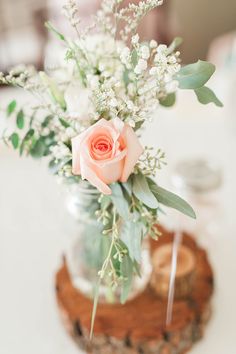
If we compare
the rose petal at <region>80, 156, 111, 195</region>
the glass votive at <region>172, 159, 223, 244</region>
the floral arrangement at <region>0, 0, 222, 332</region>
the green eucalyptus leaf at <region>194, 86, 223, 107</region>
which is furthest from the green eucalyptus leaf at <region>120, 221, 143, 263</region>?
the glass votive at <region>172, 159, 223, 244</region>

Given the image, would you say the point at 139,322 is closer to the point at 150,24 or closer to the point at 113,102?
the point at 113,102

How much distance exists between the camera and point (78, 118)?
67 centimetres

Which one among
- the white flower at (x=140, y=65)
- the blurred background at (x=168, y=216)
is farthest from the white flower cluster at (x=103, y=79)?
the blurred background at (x=168, y=216)

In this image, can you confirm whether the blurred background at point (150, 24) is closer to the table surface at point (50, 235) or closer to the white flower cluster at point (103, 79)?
the table surface at point (50, 235)

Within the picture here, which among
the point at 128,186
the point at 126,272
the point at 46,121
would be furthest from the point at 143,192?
the point at 46,121

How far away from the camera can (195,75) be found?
61cm

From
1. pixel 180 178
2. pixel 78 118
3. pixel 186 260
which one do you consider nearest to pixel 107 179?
pixel 78 118

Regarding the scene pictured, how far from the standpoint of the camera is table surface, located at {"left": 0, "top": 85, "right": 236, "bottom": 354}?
86 cm

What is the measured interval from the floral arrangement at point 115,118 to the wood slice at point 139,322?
15 cm

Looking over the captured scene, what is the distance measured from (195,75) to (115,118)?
5.1 inches

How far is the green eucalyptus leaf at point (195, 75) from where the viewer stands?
1.97 ft

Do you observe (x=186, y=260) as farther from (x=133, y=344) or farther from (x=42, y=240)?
(x=42, y=240)

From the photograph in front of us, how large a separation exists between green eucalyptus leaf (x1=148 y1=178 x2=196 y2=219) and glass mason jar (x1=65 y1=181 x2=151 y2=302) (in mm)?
127

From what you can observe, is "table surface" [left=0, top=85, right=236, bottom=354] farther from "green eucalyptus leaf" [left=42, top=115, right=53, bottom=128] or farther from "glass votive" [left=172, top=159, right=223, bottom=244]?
"green eucalyptus leaf" [left=42, top=115, right=53, bottom=128]
